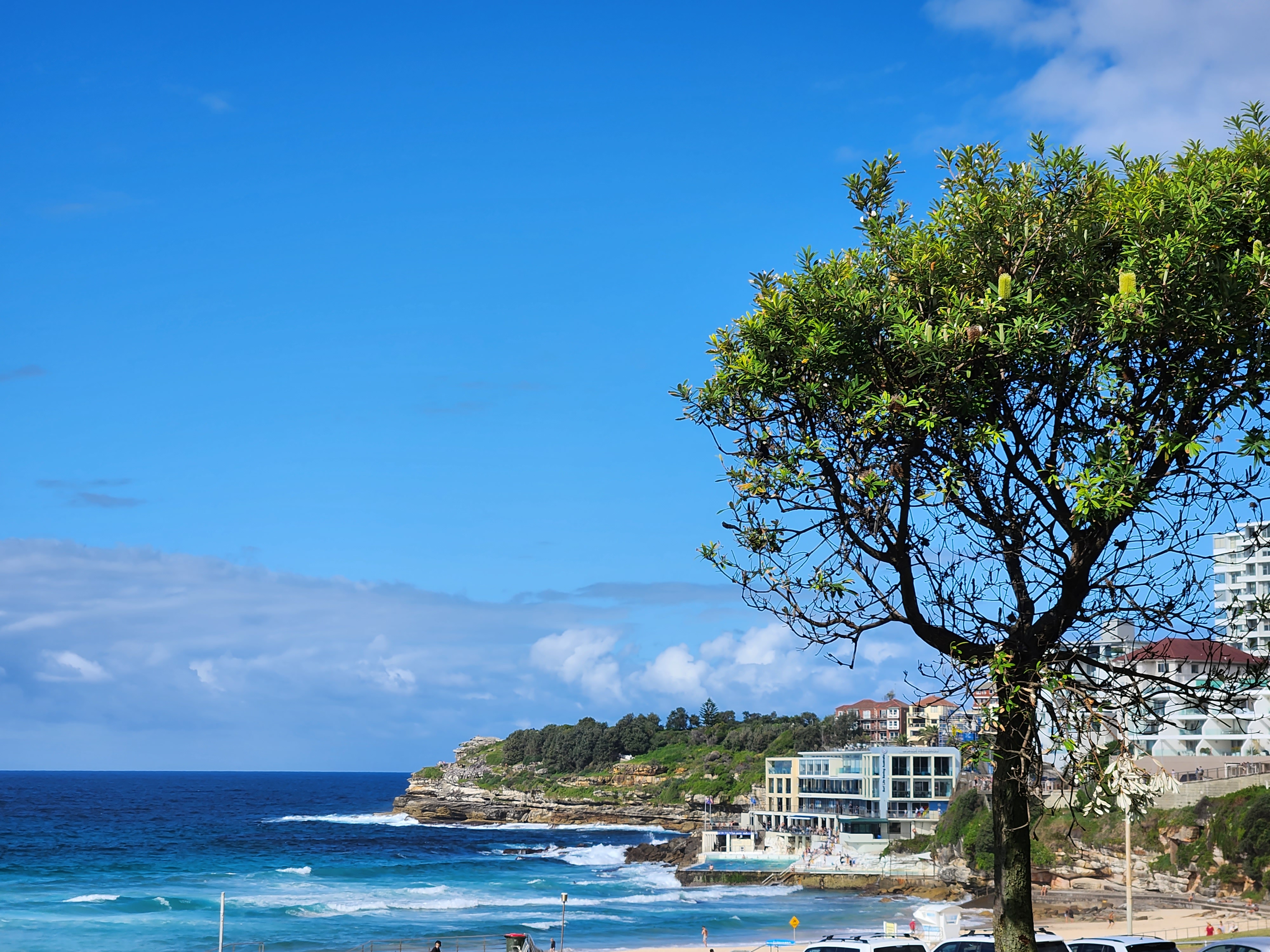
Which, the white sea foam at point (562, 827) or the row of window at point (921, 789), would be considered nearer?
the row of window at point (921, 789)

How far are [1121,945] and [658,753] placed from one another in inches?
5682

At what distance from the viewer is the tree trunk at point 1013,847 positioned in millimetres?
9922

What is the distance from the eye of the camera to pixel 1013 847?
10.1 meters

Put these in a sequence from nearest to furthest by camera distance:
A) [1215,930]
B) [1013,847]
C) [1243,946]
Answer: [1013,847] < [1243,946] < [1215,930]

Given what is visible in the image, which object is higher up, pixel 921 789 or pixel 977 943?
pixel 977 943

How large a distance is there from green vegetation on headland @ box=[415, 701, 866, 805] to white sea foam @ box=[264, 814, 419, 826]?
52.3 feet

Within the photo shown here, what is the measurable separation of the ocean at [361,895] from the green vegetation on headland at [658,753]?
53.2ft

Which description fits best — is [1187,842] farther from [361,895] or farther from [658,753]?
[658,753]

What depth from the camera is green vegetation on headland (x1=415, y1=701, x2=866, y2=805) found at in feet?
463

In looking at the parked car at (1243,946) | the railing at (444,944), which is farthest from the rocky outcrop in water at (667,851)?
the parked car at (1243,946)

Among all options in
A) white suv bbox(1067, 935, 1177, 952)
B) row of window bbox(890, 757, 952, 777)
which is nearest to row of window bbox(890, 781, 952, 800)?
row of window bbox(890, 757, 952, 777)

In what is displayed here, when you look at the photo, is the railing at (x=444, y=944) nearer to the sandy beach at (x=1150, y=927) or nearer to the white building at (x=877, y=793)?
the sandy beach at (x=1150, y=927)

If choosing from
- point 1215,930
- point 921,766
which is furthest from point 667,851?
point 1215,930

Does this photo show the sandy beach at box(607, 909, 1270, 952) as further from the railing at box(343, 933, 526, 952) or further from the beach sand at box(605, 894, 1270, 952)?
the railing at box(343, 933, 526, 952)
